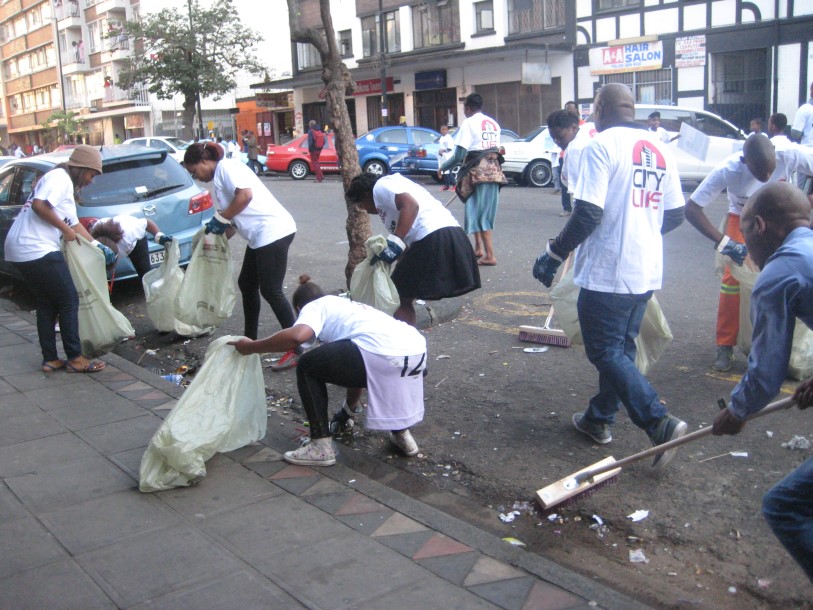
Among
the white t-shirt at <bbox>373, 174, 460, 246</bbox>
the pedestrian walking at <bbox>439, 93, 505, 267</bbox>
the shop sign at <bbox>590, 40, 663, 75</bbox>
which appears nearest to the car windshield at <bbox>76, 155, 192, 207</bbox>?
the pedestrian walking at <bbox>439, 93, 505, 267</bbox>

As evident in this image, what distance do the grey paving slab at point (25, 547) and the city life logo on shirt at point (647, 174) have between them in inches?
117

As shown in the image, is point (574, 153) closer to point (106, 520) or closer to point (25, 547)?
point (106, 520)

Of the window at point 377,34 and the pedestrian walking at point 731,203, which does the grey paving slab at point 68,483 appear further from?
the window at point 377,34

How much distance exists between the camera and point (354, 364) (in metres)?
3.99

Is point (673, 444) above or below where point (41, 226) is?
below

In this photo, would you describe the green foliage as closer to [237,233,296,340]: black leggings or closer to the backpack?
the backpack

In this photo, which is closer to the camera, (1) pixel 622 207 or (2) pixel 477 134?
(1) pixel 622 207

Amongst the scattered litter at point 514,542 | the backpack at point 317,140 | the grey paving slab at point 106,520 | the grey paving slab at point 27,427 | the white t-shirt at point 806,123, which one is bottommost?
the scattered litter at point 514,542

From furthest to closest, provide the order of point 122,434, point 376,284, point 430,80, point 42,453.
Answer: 1. point 430,80
2. point 376,284
3. point 122,434
4. point 42,453

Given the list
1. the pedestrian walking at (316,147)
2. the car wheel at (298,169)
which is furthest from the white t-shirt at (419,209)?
the car wheel at (298,169)

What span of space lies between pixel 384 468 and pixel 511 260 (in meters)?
5.47

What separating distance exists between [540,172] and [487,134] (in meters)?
9.63

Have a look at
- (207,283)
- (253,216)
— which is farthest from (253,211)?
(207,283)

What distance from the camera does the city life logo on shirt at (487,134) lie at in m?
8.90
